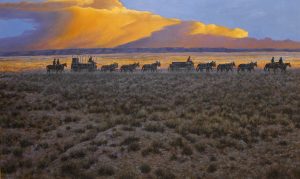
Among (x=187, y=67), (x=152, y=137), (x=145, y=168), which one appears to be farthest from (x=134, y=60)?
(x=145, y=168)

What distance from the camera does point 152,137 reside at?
15688mm

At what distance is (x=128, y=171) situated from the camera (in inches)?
484

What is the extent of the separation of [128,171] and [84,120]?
7869 mm

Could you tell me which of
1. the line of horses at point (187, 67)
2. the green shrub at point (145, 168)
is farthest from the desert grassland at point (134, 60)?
the green shrub at point (145, 168)

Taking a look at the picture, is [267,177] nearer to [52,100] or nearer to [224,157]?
[224,157]

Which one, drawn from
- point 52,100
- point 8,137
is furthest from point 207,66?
point 8,137

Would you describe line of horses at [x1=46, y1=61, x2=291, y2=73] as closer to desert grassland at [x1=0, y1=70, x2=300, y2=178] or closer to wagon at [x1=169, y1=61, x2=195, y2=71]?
wagon at [x1=169, y1=61, x2=195, y2=71]

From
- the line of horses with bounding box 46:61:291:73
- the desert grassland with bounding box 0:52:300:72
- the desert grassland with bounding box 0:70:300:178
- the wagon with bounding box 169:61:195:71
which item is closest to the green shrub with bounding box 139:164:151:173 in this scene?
the desert grassland with bounding box 0:70:300:178

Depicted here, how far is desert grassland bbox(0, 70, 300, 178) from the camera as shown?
498 inches

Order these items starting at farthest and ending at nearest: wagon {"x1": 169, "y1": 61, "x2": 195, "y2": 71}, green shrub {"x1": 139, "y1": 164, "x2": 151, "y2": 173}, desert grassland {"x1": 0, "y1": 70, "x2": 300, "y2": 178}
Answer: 1. wagon {"x1": 169, "y1": 61, "x2": 195, "y2": 71}
2. desert grassland {"x1": 0, "y1": 70, "x2": 300, "y2": 178}
3. green shrub {"x1": 139, "y1": 164, "x2": 151, "y2": 173}

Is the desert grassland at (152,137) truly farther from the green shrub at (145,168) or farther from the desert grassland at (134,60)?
the desert grassland at (134,60)

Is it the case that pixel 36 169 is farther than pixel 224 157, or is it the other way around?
pixel 224 157

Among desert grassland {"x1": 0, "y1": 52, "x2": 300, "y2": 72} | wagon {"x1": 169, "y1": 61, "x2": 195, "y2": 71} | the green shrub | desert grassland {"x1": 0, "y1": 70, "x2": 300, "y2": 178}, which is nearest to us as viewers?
the green shrub

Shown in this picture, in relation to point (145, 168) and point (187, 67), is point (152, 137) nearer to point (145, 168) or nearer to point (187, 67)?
point (145, 168)
